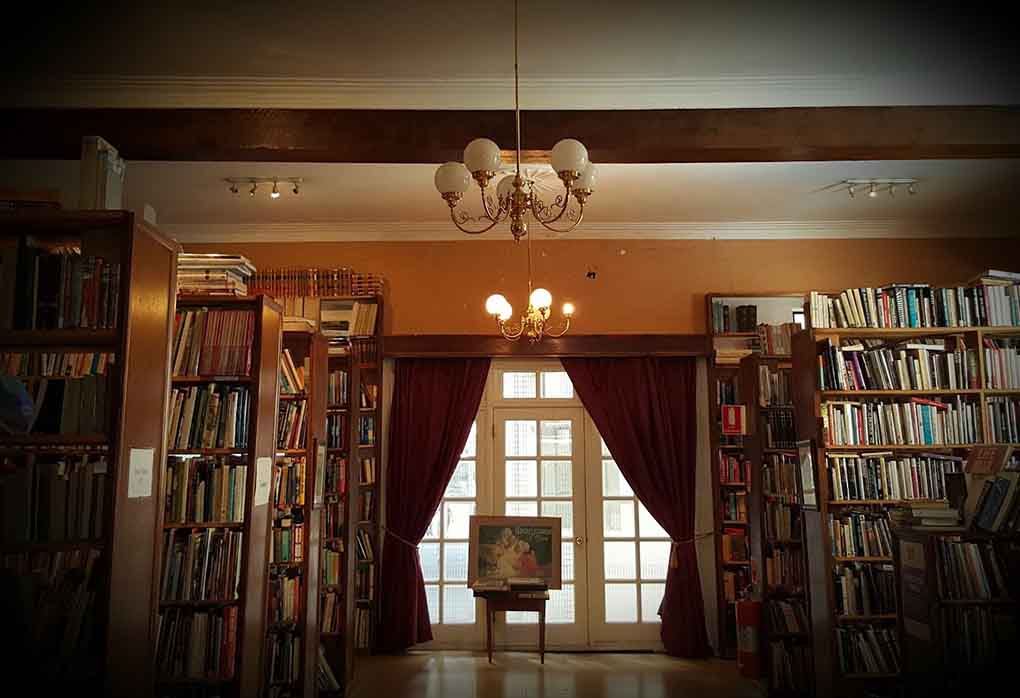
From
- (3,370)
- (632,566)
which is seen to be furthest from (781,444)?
(3,370)

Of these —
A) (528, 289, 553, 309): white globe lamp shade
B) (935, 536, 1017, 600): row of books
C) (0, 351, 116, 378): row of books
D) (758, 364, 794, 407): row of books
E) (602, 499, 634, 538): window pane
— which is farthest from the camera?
(602, 499, 634, 538): window pane

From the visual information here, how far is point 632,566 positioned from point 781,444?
196cm

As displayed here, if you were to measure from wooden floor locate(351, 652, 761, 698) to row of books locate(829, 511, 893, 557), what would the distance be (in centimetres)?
136

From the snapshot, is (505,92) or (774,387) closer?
(505,92)

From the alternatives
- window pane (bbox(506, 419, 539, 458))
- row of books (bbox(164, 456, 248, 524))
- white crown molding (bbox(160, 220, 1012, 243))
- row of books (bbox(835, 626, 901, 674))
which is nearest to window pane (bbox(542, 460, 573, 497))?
window pane (bbox(506, 419, 539, 458))

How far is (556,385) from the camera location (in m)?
7.71

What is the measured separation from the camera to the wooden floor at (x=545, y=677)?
6031mm

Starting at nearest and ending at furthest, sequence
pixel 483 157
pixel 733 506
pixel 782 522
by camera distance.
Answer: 1. pixel 483 157
2. pixel 782 522
3. pixel 733 506

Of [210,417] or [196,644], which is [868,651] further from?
[210,417]

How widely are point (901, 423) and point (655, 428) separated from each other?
7.58ft

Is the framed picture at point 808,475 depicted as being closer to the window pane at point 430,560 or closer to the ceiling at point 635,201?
the ceiling at point 635,201

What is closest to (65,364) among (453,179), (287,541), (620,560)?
(287,541)

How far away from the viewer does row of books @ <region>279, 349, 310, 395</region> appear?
522 cm

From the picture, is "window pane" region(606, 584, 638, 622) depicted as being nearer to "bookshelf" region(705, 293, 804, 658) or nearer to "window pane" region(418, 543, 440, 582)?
"bookshelf" region(705, 293, 804, 658)
